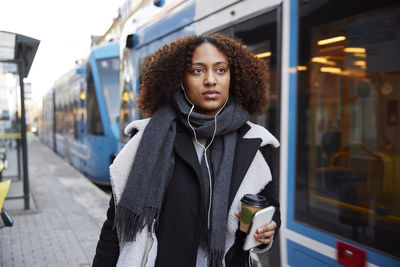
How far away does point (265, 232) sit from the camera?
1517 millimetres

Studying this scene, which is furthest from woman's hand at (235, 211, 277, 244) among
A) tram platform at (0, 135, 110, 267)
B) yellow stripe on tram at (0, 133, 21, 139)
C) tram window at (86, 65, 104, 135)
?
tram window at (86, 65, 104, 135)

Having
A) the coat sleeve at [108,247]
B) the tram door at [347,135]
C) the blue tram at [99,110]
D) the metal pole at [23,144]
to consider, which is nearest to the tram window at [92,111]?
the blue tram at [99,110]

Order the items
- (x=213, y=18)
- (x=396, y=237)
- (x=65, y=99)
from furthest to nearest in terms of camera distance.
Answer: (x=65, y=99) → (x=213, y=18) → (x=396, y=237)

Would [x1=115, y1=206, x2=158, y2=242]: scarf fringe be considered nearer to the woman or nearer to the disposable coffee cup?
the woman

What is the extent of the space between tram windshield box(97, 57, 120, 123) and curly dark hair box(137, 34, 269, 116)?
729 centimetres

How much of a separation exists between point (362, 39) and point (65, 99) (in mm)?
13525

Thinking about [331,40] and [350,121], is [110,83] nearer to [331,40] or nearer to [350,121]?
[331,40]

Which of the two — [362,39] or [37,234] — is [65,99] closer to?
[37,234]

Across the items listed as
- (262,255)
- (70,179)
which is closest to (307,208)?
(262,255)

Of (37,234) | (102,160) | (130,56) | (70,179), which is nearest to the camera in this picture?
(37,234)

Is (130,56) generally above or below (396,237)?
above

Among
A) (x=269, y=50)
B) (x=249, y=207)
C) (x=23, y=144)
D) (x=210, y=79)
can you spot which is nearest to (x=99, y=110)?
(x=23, y=144)

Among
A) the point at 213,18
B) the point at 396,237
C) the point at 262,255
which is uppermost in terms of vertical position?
the point at 213,18

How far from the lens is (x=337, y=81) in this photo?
7.54ft
